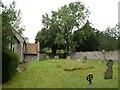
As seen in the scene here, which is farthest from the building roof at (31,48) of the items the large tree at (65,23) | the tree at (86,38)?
the tree at (86,38)

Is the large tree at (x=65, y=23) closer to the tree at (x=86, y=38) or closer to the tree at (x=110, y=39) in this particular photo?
the tree at (x=86, y=38)

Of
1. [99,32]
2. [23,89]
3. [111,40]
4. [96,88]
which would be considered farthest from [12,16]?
[99,32]

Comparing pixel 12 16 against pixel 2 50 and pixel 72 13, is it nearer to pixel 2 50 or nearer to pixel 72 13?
pixel 2 50

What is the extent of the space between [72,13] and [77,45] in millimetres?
8625

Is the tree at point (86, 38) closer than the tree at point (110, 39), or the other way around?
the tree at point (110, 39)

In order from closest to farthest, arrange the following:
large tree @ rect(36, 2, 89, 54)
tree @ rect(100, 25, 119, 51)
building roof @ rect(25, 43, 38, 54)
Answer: tree @ rect(100, 25, 119, 51) < building roof @ rect(25, 43, 38, 54) < large tree @ rect(36, 2, 89, 54)

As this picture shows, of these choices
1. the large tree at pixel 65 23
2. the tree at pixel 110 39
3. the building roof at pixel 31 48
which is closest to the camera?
the tree at pixel 110 39

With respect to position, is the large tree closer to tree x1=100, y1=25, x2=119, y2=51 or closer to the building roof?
the building roof

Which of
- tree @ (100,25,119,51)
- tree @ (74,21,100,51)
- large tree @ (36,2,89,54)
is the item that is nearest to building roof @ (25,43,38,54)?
large tree @ (36,2,89,54)

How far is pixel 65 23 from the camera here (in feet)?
216

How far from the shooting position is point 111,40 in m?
43.8

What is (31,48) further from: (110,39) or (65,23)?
(110,39)

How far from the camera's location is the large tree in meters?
65.4

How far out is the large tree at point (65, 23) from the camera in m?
65.4
